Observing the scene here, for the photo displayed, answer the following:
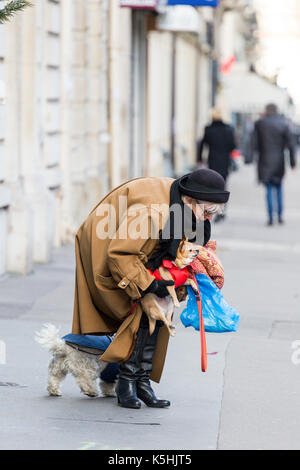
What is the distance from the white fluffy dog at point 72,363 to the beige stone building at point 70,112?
3.92 meters

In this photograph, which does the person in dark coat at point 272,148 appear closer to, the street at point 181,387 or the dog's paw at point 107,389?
the street at point 181,387

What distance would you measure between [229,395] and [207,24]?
34360 mm

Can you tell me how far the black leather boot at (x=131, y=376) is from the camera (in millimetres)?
6103

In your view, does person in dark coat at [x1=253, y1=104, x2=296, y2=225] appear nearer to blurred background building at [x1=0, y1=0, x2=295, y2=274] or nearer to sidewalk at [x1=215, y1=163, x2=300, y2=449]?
sidewalk at [x1=215, y1=163, x2=300, y2=449]

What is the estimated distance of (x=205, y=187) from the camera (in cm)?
582

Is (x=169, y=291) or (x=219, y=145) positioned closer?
(x=169, y=291)

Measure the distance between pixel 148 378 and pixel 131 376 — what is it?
0.15 meters

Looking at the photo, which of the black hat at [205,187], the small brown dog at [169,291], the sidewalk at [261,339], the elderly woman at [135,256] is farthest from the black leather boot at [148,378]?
the black hat at [205,187]

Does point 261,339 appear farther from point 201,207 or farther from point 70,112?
point 70,112

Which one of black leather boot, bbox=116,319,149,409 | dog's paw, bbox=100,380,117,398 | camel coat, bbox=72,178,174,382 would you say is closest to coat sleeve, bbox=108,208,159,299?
camel coat, bbox=72,178,174,382

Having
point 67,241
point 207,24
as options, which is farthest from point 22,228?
point 207,24

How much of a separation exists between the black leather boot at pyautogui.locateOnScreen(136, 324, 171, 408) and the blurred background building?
6.50 ft

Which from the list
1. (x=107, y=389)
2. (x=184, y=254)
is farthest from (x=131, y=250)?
(x=107, y=389)

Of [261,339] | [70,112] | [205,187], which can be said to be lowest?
[261,339]
